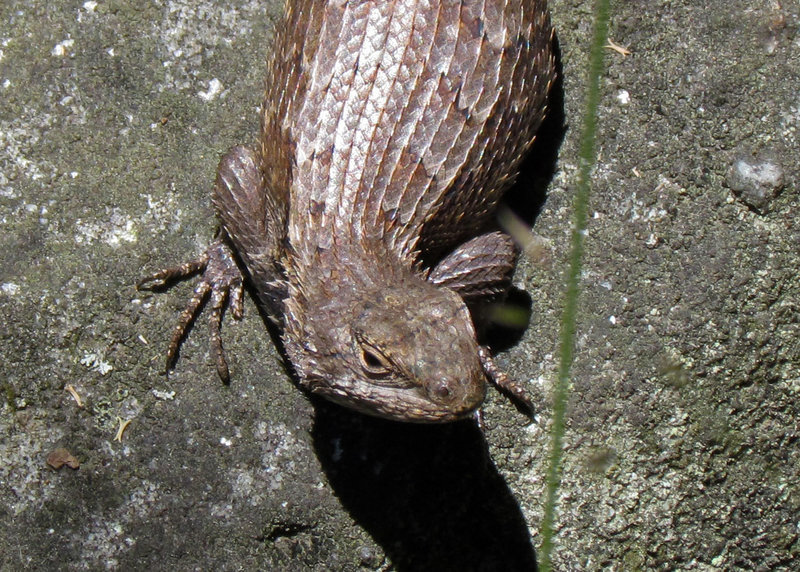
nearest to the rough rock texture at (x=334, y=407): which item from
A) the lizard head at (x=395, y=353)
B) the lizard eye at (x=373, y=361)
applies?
the lizard head at (x=395, y=353)

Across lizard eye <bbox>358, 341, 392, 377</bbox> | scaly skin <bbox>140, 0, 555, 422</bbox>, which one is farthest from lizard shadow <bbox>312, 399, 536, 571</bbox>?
lizard eye <bbox>358, 341, 392, 377</bbox>

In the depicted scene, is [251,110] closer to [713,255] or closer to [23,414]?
[23,414]

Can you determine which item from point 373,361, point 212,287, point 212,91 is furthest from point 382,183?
point 212,91

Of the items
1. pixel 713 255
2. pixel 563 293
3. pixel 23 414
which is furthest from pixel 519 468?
pixel 23 414

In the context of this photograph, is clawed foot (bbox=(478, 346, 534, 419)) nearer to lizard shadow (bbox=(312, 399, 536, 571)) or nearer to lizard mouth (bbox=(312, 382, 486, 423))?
lizard shadow (bbox=(312, 399, 536, 571))

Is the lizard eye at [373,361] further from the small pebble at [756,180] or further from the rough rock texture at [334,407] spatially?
the small pebble at [756,180]
